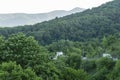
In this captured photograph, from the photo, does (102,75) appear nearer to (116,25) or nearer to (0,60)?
(0,60)

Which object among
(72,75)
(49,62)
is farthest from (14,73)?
(72,75)

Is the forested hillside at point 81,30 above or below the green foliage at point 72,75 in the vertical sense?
below

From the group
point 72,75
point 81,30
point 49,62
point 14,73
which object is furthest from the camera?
point 81,30

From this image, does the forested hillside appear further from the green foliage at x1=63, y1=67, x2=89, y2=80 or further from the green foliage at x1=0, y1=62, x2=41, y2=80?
the green foliage at x1=0, y1=62, x2=41, y2=80

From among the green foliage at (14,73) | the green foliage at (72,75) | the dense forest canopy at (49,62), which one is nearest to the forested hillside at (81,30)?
the dense forest canopy at (49,62)

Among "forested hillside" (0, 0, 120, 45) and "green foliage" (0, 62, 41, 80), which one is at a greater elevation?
"green foliage" (0, 62, 41, 80)

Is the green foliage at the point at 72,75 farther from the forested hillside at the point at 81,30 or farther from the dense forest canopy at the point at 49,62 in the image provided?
the forested hillside at the point at 81,30

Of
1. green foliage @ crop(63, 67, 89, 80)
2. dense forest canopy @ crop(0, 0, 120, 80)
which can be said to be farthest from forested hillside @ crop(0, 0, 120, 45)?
green foliage @ crop(63, 67, 89, 80)

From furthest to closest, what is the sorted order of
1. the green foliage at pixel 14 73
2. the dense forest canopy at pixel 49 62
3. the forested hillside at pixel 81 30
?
1. the forested hillside at pixel 81 30
2. the dense forest canopy at pixel 49 62
3. the green foliage at pixel 14 73

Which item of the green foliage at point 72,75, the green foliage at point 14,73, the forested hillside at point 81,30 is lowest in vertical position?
the forested hillside at point 81,30

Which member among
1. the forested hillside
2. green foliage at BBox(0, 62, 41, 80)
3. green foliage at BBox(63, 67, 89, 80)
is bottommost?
the forested hillside

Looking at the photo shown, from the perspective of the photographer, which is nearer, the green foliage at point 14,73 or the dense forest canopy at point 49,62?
the green foliage at point 14,73

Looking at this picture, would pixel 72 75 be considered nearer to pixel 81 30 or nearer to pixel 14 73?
pixel 14 73

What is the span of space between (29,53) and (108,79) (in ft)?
51.8
